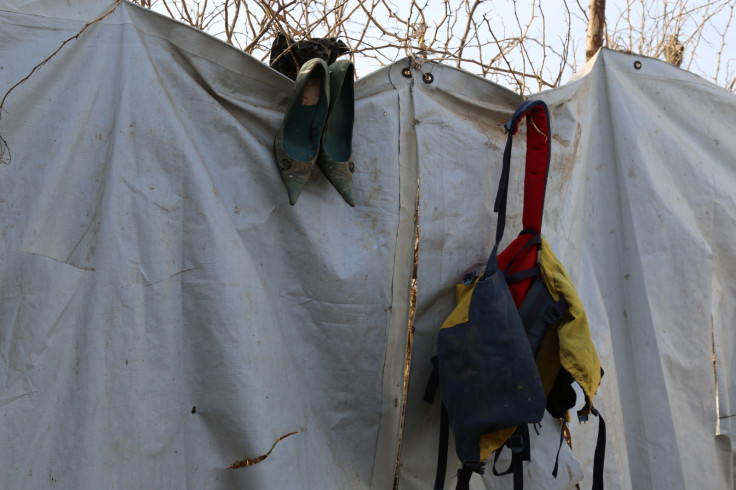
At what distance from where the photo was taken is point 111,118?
4.59 ft

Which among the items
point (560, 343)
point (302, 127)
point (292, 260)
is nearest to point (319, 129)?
point (302, 127)

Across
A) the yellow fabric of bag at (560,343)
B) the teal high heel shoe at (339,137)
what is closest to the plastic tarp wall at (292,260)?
the teal high heel shoe at (339,137)

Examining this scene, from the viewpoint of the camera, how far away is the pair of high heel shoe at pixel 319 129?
1.54 metres

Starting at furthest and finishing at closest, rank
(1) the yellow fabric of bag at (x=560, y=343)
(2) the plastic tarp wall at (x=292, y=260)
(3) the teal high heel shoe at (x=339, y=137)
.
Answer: (3) the teal high heel shoe at (x=339, y=137) < (1) the yellow fabric of bag at (x=560, y=343) < (2) the plastic tarp wall at (x=292, y=260)

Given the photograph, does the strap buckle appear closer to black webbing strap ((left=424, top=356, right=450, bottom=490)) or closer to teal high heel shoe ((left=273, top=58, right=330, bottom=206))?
black webbing strap ((left=424, top=356, right=450, bottom=490))

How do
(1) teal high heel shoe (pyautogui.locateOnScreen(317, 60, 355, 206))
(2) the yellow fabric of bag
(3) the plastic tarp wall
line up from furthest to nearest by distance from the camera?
(1) teal high heel shoe (pyautogui.locateOnScreen(317, 60, 355, 206)), (2) the yellow fabric of bag, (3) the plastic tarp wall

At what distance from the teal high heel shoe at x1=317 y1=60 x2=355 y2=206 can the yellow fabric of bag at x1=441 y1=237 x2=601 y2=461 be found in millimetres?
378

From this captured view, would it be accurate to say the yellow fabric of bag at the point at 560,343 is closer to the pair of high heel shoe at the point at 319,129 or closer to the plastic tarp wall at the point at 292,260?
the plastic tarp wall at the point at 292,260

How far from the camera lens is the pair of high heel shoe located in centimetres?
154

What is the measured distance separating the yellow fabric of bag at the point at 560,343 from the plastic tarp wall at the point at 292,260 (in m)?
0.18

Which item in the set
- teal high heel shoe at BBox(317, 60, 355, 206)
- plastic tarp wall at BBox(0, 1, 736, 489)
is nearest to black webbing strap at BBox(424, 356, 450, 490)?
plastic tarp wall at BBox(0, 1, 736, 489)

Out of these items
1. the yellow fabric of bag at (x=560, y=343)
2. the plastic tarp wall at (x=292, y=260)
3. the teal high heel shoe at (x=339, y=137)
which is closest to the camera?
the plastic tarp wall at (x=292, y=260)

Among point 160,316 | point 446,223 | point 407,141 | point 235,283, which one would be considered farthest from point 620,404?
point 160,316

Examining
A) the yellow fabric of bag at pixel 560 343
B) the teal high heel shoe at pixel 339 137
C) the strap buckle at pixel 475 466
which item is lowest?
the strap buckle at pixel 475 466
